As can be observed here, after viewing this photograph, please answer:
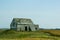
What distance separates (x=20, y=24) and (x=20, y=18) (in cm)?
368

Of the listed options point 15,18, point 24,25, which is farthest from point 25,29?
point 15,18

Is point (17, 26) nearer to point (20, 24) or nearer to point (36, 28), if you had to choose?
point (20, 24)

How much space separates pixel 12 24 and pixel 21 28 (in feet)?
17.8

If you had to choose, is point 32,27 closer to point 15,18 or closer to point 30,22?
point 30,22

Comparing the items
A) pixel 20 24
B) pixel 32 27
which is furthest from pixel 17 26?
pixel 32 27

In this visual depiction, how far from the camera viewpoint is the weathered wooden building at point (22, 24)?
6262 cm

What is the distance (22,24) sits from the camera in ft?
208

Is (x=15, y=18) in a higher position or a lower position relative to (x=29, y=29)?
higher

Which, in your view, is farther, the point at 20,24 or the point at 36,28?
the point at 36,28

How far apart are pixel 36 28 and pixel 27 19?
5.10 metres

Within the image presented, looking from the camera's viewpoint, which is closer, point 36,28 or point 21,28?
point 21,28

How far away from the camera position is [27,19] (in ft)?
219

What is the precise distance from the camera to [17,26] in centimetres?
6238

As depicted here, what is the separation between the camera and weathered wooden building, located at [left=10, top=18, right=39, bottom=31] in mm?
62625
